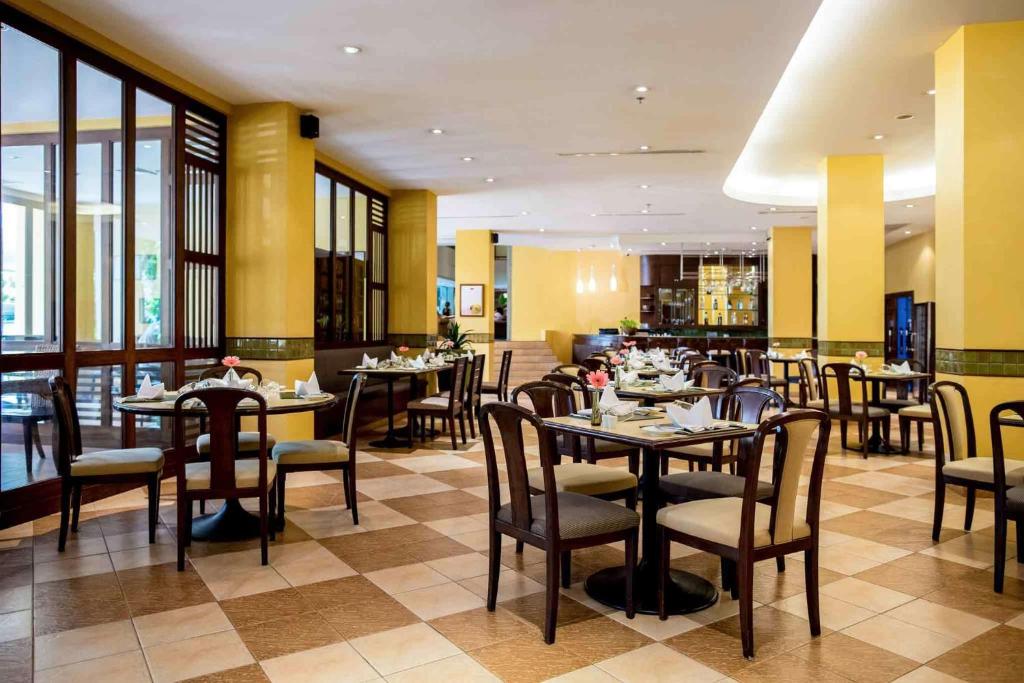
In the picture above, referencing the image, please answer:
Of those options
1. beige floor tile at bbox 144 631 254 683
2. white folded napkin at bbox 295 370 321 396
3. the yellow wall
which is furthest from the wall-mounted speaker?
the yellow wall

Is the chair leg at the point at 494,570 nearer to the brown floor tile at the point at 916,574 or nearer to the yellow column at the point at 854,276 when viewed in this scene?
the brown floor tile at the point at 916,574

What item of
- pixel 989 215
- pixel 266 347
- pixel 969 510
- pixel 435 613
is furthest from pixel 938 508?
pixel 266 347

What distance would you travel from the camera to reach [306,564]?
3.93 metres

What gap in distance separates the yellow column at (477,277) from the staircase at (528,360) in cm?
172

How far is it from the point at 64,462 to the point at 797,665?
379 centimetres

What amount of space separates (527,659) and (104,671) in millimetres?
1514

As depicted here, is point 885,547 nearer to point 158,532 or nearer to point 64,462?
point 158,532

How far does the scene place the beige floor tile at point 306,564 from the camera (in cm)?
373

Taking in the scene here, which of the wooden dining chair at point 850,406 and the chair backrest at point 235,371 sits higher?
the chair backrest at point 235,371

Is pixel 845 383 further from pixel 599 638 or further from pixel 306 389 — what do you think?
pixel 599 638

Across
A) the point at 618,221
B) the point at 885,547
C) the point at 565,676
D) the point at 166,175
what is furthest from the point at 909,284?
the point at 565,676

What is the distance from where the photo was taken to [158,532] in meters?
4.50

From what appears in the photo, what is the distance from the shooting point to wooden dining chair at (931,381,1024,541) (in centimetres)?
411

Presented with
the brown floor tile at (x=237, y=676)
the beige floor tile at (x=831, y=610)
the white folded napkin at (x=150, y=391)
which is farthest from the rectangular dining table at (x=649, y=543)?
the white folded napkin at (x=150, y=391)
